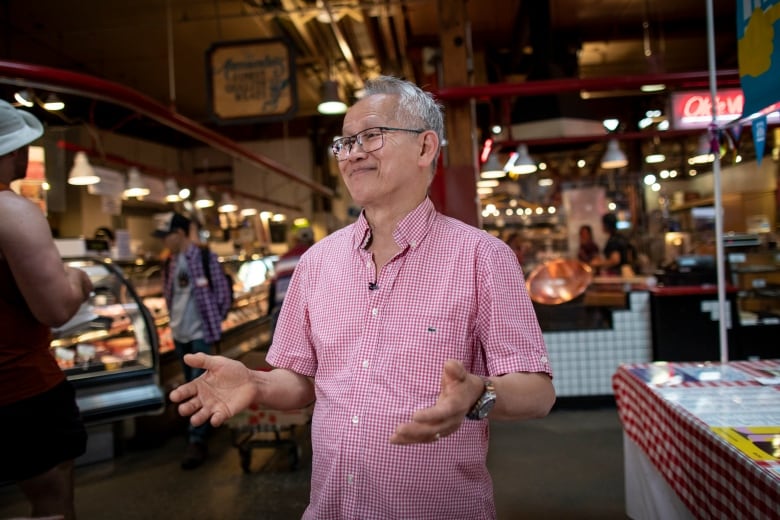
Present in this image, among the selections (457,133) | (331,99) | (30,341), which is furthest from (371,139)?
(331,99)

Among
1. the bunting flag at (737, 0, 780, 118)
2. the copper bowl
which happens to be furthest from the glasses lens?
the copper bowl

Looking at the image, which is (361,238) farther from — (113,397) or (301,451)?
(301,451)

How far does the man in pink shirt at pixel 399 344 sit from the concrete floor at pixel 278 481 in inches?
90.4

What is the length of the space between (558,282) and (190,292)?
11.7 ft

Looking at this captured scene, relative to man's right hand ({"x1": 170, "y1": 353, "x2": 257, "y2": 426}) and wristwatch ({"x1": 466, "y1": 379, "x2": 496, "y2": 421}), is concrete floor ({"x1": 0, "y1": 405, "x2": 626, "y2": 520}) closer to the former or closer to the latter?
man's right hand ({"x1": 170, "y1": 353, "x2": 257, "y2": 426})

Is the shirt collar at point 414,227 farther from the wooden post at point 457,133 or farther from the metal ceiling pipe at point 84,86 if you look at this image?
the wooden post at point 457,133

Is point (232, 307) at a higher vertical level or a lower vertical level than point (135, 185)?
lower

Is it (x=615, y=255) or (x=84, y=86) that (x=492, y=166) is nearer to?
(x=615, y=255)

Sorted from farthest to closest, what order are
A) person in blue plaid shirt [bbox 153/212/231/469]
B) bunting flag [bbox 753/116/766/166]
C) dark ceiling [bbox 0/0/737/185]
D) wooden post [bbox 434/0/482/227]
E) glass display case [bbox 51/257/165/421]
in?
1. dark ceiling [bbox 0/0/737/185]
2. wooden post [bbox 434/0/482/227]
3. person in blue plaid shirt [bbox 153/212/231/469]
4. glass display case [bbox 51/257/165/421]
5. bunting flag [bbox 753/116/766/166]

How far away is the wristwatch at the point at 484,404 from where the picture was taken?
120cm

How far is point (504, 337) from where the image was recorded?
4.54 ft

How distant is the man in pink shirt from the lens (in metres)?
1.39

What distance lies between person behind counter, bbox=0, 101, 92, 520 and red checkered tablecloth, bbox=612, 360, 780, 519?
2.20m

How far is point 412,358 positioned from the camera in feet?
4.62
